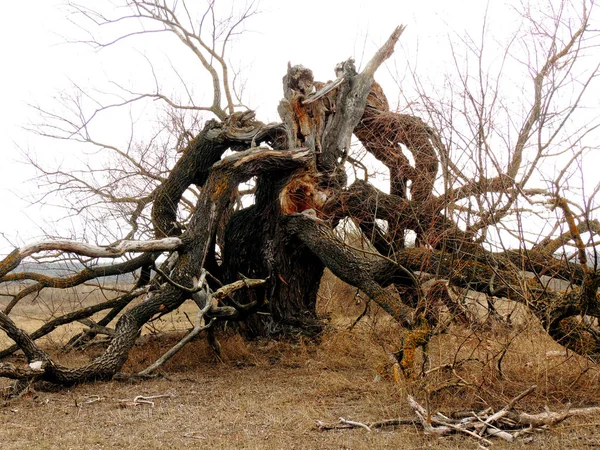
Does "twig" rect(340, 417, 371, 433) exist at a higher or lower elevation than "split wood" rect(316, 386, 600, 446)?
lower

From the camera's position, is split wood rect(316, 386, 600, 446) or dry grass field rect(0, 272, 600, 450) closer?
split wood rect(316, 386, 600, 446)

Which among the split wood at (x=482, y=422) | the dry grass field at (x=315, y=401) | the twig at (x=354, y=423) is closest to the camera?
the split wood at (x=482, y=422)

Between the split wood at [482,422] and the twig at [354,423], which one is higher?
the split wood at [482,422]

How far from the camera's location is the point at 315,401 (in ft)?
22.1

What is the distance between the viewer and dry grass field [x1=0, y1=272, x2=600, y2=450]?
5.32 m

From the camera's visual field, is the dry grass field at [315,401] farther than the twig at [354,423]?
No

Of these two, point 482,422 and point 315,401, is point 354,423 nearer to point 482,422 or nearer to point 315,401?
point 482,422

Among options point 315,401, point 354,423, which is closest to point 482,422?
point 354,423

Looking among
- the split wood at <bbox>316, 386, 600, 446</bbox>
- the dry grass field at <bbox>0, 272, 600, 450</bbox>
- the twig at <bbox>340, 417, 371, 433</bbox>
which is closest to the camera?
the split wood at <bbox>316, 386, 600, 446</bbox>

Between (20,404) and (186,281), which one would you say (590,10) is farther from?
(20,404)

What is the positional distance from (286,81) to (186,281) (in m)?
3.70

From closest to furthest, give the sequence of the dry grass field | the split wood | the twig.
Answer: the split wood → the dry grass field → the twig

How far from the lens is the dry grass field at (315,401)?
5.32 metres

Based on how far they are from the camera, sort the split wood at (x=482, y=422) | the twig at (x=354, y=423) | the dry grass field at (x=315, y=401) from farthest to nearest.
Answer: the twig at (x=354, y=423) < the dry grass field at (x=315, y=401) < the split wood at (x=482, y=422)
